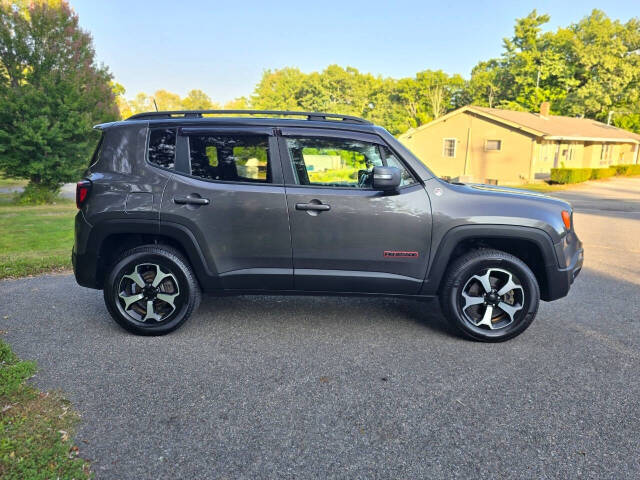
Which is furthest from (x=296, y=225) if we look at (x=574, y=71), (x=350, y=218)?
(x=574, y=71)

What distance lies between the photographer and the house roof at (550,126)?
1099 inches

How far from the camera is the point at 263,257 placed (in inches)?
162

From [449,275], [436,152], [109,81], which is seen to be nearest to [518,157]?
[436,152]

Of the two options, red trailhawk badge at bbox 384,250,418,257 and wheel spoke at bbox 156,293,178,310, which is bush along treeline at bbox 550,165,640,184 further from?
wheel spoke at bbox 156,293,178,310

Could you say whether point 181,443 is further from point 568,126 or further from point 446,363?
point 568,126

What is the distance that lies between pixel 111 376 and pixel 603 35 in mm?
57364

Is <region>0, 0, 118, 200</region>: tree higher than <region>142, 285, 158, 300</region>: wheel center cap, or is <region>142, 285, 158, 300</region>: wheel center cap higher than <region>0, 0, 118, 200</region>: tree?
<region>0, 0, 118, 200</region>: tree

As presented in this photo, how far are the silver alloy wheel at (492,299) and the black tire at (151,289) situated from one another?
8.07 feet

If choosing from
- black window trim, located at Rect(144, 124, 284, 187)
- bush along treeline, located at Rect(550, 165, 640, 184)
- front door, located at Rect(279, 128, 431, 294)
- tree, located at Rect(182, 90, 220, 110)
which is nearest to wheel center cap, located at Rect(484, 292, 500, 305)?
front door, located at Rect(279, 128, 431, 294)

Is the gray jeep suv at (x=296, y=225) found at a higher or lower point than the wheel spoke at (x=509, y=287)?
higher

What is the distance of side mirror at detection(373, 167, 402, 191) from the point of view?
374 cm

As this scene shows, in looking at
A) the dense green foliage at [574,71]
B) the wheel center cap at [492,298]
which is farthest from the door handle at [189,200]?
the dense green foliage at [574,71]

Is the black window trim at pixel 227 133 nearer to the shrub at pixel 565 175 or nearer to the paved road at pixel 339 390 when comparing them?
the paved road at pixel 339 390

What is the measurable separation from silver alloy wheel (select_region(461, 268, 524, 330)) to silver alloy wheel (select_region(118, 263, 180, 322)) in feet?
8.60
